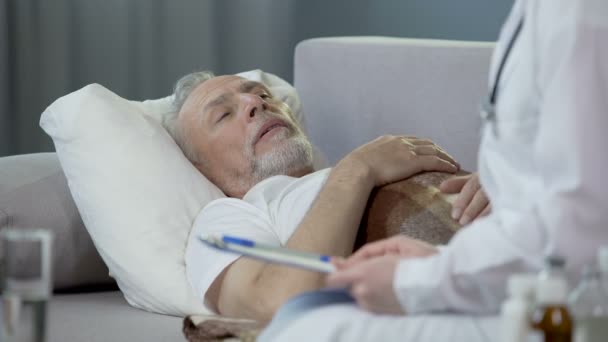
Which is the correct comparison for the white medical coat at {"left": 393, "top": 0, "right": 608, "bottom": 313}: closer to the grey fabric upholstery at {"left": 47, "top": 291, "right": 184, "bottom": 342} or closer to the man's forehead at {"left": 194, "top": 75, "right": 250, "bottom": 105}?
the grey fabric upholstery at {"left": 47, "top": 291, "right": 184, "bottom": 342}

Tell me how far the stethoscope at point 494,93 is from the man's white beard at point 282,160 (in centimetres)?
102

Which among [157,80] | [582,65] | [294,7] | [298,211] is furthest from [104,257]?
[294,7]

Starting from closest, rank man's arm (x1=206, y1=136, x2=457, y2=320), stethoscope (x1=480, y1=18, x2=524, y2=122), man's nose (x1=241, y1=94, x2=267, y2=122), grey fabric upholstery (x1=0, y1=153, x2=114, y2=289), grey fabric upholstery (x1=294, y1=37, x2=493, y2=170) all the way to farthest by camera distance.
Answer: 1. stethoscope (x1=480, y1=18, x2=524, y2=122)
2. man's arm (x1=206, y1=136, x2=457, y2=320)
3. grey fabric upholstery (x1=0, y1=153, x2=114, y2=289)
4. man's nose (x1=241, y1=94, x2=267, y2=122)
5. grey fabric upholstery (x1=294, y1=37, x2=493, y2=170)

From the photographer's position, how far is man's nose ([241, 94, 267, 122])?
2418 mm

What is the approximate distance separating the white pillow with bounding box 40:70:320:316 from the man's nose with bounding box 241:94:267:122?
16cm

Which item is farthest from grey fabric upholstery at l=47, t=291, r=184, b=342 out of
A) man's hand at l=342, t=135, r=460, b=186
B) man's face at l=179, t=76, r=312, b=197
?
man's hand at l=342, t=135, r=460, b=186

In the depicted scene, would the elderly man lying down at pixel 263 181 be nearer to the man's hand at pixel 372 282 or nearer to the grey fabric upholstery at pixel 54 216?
the grey fabric upholstery at pixel 54 216

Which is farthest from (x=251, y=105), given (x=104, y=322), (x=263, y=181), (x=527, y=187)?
(x=527, y=187)

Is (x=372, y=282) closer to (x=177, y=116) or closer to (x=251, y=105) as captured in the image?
(x=251, y=105)

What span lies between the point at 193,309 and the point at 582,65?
1.11 m

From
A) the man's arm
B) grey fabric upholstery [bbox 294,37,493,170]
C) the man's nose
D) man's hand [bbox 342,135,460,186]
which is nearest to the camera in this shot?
the man's arm

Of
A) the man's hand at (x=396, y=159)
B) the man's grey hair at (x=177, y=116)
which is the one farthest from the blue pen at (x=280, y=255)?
the man's grey hair at (x=177, y=116)

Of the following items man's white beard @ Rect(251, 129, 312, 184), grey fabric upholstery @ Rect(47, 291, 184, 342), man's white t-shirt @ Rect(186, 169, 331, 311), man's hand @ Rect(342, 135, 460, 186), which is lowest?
grey fabric upholstery @ Rect(47, 291, 184, 342)

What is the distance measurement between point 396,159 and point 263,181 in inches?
11.9
